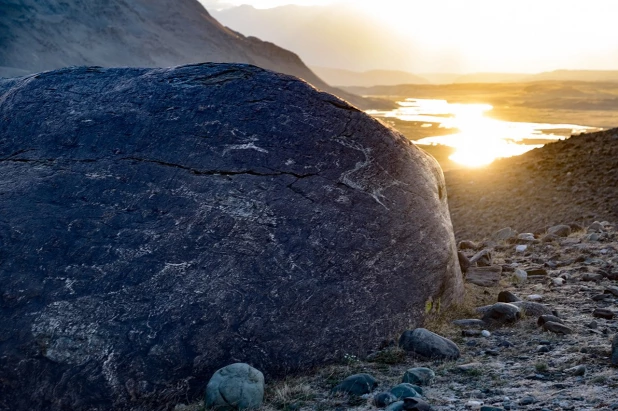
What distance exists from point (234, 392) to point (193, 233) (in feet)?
4.24

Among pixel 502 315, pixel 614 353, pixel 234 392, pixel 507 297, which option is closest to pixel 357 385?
pixel 234 392

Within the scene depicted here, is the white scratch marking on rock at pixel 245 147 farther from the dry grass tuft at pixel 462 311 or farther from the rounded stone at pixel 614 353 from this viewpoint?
the rounded stone at pixel 614 353

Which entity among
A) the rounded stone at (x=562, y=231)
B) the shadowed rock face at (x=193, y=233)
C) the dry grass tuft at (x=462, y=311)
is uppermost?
the shadowed rock face at (x=193, y=233)

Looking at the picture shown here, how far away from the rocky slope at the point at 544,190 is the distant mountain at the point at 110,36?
36.6m

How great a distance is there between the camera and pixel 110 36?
6219 centimetres

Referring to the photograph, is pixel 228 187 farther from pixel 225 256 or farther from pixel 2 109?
pixel 2 109

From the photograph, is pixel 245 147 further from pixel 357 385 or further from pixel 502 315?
pixel 502 315

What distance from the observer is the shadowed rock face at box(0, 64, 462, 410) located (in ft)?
15.3

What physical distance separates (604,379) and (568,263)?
172 inches

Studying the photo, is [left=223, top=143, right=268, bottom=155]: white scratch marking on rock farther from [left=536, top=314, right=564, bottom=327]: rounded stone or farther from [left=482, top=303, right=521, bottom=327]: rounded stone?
[left=536, top=314, right=564, bottom=327]: rounded stone

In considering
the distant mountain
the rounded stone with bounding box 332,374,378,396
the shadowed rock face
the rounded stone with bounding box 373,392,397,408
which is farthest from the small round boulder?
the distant mountain

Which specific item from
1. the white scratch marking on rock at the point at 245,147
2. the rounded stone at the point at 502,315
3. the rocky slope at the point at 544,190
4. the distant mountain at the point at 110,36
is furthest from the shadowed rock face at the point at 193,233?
the distant mountain at the point at 110,36

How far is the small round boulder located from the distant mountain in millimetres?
43573

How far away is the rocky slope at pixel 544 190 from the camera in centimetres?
1255
